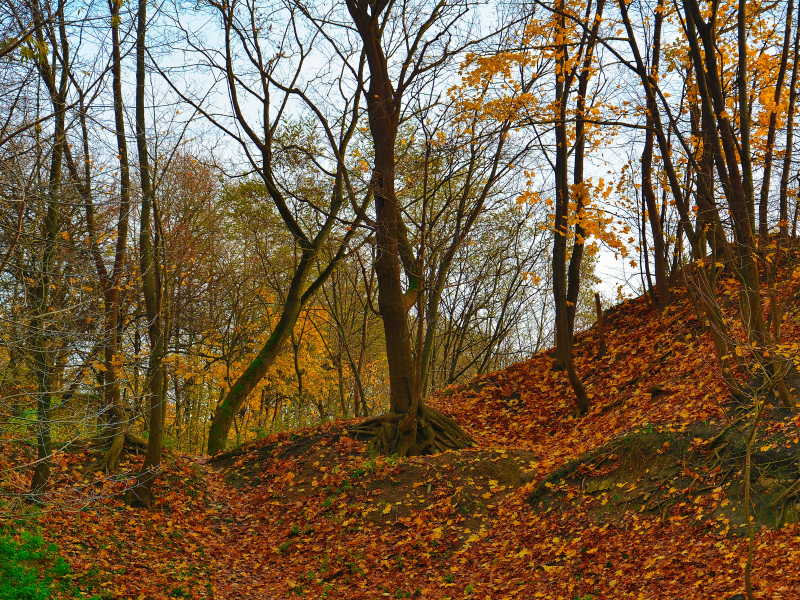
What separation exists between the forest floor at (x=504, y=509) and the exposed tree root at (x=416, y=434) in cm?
42

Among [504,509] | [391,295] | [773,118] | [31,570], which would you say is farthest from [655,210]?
[31,570]

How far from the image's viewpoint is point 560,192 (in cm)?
1123

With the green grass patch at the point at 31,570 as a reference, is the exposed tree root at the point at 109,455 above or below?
above

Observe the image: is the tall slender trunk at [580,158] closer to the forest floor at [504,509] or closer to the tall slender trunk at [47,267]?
the forest floor at [504,509]

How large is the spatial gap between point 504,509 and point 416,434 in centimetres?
241

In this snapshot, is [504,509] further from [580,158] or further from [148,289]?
[580,158]

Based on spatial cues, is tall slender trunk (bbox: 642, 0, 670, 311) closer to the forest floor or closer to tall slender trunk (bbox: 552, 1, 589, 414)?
the forest floor

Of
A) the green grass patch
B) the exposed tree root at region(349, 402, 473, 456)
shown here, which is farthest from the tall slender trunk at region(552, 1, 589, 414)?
the green grass patch

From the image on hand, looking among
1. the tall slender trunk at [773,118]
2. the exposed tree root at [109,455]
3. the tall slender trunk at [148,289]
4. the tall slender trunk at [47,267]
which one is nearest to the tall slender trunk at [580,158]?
the tall slender trunk at [773,118]

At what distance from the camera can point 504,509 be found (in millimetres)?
8047

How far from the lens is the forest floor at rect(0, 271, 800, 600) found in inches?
226

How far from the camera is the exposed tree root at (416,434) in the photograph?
9.95 meters

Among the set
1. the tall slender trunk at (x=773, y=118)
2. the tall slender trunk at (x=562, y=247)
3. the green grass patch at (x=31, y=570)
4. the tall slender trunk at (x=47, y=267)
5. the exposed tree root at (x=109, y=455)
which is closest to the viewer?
the green grass patch at (x=31, y=570)

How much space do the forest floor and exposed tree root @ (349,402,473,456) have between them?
1.38ft
